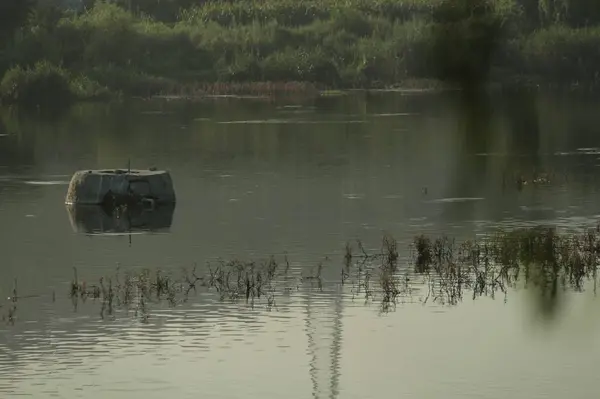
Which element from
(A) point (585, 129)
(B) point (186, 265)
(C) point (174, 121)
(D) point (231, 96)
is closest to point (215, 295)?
(B) point (186, 265)

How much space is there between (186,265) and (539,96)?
7565cm

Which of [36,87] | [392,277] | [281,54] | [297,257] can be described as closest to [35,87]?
[36,87]

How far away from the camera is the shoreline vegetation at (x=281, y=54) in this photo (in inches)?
4464

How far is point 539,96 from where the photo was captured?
106 metres

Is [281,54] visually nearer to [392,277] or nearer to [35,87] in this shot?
[35,87]

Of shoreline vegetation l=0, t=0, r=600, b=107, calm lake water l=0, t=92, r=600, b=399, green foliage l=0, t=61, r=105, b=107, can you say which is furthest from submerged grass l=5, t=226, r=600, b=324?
green foliage l=0, t=61, r=105, b=107

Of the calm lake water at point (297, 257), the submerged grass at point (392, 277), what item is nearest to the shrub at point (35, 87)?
the calm lake water at point (297, 257)

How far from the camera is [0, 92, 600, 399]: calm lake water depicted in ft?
74.1

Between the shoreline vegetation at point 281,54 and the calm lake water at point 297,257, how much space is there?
Answer: 37457mm

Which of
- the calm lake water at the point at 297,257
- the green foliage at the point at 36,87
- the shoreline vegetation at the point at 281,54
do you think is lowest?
the calm lake water at the point at 297,257

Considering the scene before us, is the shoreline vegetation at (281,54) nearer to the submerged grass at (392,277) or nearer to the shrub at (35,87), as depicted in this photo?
the shrub at (35,87)

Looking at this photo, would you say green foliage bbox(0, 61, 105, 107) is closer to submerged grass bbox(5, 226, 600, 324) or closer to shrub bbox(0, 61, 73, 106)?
shrub bbox(0, 61, 73, 106)

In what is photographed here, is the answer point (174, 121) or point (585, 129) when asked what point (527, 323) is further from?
point (174, 121)

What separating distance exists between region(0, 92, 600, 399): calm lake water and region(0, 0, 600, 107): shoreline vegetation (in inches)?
1475
